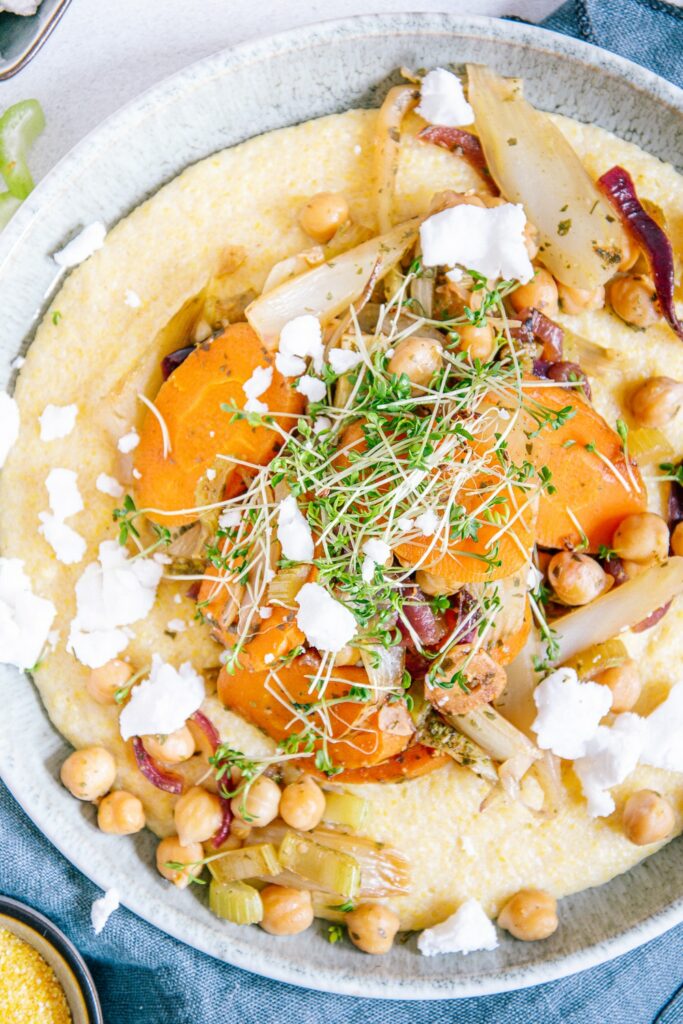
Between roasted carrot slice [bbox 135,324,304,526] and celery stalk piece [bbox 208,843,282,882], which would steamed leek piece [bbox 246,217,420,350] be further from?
celery stalk piece [bbox 208,843,282,882]

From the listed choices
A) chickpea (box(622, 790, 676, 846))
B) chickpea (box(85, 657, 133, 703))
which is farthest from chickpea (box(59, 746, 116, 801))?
chickpea (box(622, 790, 676, 846))

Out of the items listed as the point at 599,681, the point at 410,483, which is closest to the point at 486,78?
the point at 410,483

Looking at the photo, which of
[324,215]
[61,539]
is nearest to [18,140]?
[324,215]

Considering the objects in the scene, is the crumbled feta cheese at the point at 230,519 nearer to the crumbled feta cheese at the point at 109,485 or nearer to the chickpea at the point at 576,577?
the crumbled feta cheese at the point at 109,485

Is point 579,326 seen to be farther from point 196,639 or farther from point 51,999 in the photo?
point 51,999

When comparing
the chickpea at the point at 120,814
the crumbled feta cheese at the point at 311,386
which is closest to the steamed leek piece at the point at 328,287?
the crumbled feta cheese at the point at 311,386

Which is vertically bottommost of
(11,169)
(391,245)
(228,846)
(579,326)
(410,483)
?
(228,846)
